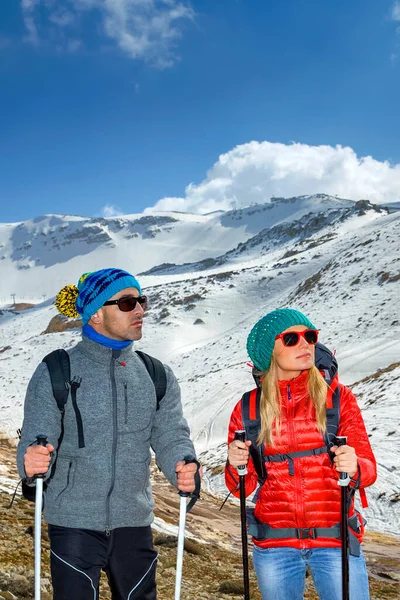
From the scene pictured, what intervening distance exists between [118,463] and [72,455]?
320mm

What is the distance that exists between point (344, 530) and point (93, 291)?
246cm

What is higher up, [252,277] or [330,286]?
[252,277]

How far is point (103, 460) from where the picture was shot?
3250 mm

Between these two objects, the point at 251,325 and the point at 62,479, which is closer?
the point at 62,479

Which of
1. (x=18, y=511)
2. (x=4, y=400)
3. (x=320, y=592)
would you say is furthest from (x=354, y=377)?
(x=4, y=400)

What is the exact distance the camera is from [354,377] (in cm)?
2236

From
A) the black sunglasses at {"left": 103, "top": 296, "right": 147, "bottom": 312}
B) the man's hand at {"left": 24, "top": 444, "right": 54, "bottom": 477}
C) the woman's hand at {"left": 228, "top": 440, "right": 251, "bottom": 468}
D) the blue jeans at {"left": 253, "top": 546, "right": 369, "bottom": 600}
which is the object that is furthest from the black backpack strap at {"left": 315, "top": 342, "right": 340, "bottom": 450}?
the man's hand at {"left": 24, "top": 444, "right": 54, "bottom": 477}

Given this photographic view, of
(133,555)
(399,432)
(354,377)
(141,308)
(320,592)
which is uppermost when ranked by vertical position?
(354,377)

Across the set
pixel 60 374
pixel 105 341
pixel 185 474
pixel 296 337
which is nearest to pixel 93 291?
pixel 105 341

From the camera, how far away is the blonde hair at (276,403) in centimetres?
344

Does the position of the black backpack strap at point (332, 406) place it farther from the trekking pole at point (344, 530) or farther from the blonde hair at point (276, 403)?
the trekking pole at point (344, 530)

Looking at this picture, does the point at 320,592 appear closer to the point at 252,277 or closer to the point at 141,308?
the point at 141,308

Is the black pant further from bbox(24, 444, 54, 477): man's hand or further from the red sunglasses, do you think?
the red sunglasses

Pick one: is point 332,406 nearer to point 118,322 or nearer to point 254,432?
point 254,432
